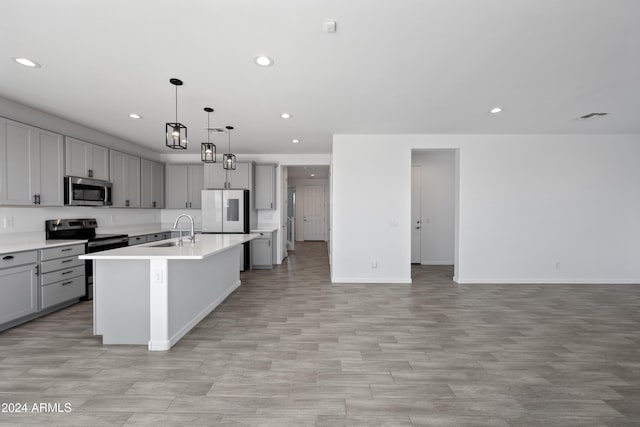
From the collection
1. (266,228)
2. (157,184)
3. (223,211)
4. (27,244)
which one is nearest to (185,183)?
(157,184)

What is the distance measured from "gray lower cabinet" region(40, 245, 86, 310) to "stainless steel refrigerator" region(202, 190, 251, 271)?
2284 millimetres

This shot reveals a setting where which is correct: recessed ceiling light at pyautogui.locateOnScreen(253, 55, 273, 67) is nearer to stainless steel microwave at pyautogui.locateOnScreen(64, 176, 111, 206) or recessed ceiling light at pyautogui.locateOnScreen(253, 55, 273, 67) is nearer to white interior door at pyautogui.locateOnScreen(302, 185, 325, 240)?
stainless steel microwave at pyautogui.locateOnScreen(64, 176, 111, 206)

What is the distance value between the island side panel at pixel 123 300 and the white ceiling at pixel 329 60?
1874 millimetres

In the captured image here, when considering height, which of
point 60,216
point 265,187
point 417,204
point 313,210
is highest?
point 265,187

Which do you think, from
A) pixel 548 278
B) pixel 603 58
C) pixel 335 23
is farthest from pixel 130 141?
pixel 548 278

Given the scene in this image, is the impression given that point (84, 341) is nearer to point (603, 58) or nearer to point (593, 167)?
point (603, 58)

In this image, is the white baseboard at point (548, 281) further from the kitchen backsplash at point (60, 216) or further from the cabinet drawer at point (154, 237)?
the kitchen backsplash at point (60, 216)

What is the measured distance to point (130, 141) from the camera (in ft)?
18.0

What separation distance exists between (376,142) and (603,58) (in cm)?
290

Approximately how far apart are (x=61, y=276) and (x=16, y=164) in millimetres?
1432

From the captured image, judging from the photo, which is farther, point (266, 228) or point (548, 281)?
point (266, 228)

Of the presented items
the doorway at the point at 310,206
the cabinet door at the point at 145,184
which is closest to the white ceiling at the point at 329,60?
the cabinet door at the point at 145,184

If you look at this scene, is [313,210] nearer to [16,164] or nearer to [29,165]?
[29,165]

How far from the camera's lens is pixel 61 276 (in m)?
3.56
